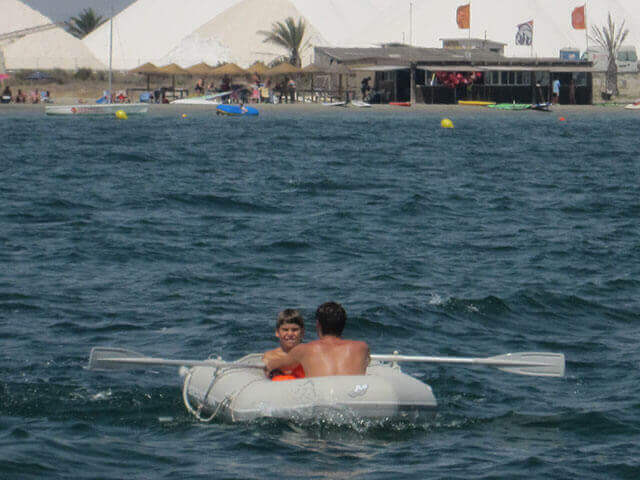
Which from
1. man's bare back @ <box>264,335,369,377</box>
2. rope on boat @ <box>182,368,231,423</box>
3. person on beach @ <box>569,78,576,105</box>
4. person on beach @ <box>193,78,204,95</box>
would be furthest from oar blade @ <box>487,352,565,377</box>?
person on beach @ <box>569,78,576,105</box>

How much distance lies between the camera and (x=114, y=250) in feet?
62.4

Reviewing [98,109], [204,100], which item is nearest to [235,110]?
[98,109]

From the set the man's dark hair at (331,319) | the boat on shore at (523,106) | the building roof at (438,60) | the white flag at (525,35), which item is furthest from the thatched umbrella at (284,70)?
the man's dark hair at (331,319)

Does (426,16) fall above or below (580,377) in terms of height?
above

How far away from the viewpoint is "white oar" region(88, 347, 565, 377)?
10.2 meters

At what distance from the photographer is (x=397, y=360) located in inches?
411

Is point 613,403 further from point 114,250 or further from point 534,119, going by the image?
point 534,119

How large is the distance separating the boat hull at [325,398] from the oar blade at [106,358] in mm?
983

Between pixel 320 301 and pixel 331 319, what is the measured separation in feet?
18.7

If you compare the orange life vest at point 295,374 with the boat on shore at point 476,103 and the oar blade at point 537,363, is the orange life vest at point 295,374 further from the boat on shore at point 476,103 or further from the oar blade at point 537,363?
the boat on shore at point 476,103

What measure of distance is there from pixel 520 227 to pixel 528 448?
12941mm

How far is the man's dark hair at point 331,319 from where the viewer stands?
31.3ft

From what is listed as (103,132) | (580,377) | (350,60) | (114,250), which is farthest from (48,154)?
(350,60)

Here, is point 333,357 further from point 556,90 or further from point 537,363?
point 556,90
